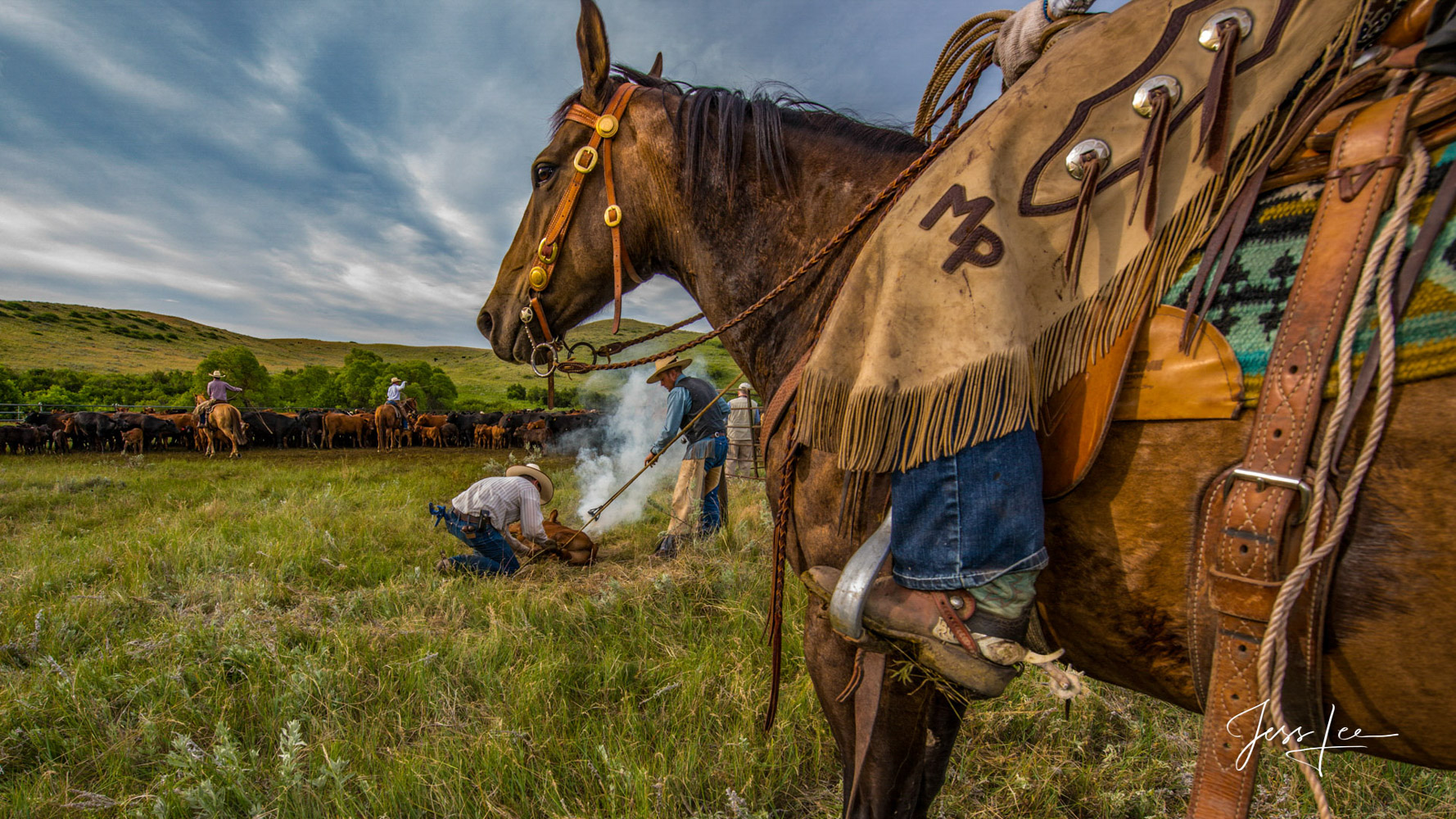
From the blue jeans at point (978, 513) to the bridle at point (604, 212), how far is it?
50.8 inches

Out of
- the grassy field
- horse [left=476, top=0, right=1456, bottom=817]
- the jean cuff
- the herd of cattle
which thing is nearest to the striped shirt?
the grassy field

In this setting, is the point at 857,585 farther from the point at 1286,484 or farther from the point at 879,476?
the point at 1286,484

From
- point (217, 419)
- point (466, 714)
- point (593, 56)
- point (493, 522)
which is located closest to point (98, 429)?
point (217, 419)

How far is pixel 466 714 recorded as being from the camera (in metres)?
2.92

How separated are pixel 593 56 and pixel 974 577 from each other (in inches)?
85.1

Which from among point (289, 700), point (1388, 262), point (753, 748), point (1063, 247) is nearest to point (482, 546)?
point (289, 700)

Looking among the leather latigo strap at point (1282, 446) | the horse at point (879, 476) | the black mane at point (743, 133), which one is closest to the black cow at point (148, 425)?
the horse at point (879, 476)

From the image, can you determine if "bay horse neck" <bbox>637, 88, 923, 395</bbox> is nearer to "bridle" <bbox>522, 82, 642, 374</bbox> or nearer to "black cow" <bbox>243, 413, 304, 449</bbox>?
"bridle" <bbox>522, 82, 642, 374</bbox>

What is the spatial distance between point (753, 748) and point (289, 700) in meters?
2.44

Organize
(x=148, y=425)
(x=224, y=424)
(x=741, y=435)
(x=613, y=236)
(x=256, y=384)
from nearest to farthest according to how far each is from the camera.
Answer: (x=613, y=236) < (x=741, y=435) < (x=224, y=424) < (x=148, y=425) < (x=256, y=384)

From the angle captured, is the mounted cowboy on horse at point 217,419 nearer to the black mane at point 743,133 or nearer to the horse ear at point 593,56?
the horse ear at point 593,56

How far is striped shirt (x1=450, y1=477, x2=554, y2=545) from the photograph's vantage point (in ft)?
18.3

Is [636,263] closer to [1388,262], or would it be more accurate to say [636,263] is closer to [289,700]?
[1388,262]

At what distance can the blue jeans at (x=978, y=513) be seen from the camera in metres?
1.16
